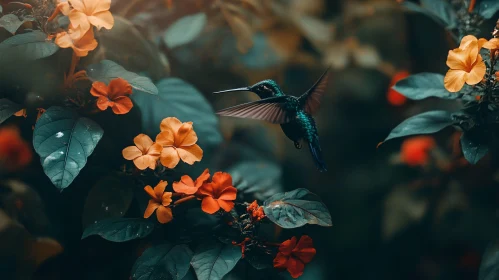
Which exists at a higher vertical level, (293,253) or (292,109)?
(292,109)

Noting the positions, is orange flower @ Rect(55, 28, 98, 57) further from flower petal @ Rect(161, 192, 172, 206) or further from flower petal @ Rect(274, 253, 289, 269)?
flower petal @ Rect(274, 253, 289, 269)

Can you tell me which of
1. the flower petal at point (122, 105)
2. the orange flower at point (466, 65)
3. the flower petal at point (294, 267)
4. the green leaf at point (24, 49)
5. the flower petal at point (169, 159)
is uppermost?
the orange flower at point (466, 65)

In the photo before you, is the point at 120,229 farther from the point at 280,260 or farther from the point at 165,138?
the point at 280,260

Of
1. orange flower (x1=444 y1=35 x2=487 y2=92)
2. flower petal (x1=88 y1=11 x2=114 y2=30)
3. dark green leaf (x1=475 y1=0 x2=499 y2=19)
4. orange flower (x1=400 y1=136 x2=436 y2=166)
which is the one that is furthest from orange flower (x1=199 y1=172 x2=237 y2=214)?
orange flower (x1=400 y1=136 x2=436 y2=166)

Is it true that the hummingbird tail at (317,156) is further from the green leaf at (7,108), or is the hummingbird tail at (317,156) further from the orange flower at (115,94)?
the green leaf at (7,108)

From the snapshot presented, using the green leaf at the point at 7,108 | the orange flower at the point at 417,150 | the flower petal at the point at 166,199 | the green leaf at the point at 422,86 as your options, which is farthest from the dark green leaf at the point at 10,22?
the orange flower at the point at 417,150

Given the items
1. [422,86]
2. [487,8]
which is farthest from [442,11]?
[422,86]
